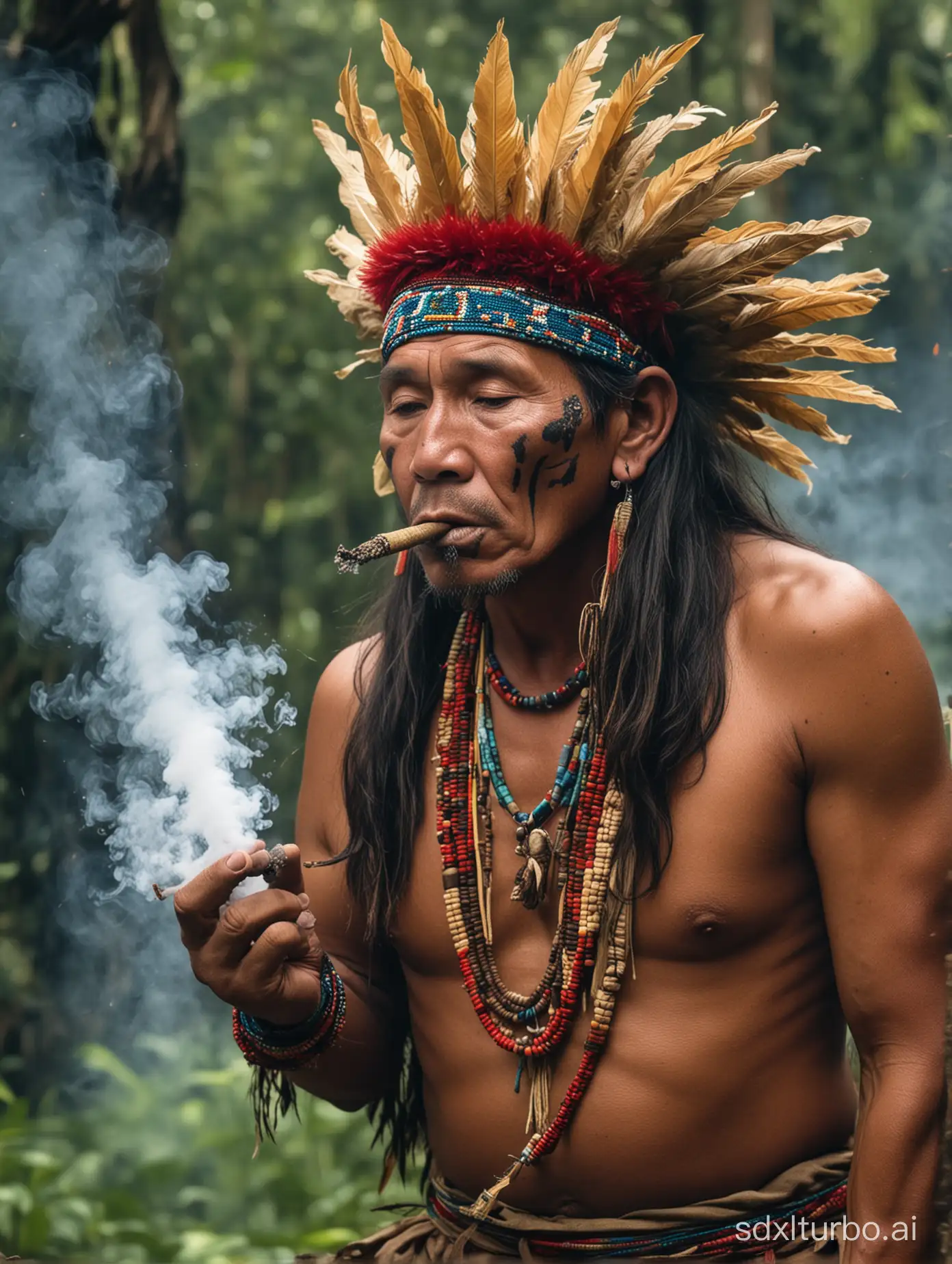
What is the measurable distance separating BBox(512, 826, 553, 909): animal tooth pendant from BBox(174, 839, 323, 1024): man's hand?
1.24 ft

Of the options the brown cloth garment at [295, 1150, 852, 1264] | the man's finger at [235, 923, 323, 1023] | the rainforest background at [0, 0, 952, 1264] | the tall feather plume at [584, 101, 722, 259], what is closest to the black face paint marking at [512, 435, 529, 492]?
the tall feather plume at [584, 101, 722, 259]

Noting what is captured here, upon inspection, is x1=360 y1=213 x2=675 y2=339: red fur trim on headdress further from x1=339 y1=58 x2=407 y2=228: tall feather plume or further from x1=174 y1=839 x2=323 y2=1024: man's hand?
x1=174 y1=839 x2=323 y2=1024: man's hand

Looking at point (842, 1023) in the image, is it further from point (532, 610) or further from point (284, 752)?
point (284, 752)

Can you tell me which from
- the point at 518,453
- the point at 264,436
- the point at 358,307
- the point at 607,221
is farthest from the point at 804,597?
the point at 264,436

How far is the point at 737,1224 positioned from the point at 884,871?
631 mm

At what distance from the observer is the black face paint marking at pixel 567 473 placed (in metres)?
2.55

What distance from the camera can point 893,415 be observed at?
521cm

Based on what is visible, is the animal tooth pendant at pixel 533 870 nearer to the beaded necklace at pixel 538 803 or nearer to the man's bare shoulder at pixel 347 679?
the beaded necklace at pixel 538 803

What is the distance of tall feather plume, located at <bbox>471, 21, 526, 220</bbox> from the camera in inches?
99.2

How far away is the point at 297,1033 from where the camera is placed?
2.50m

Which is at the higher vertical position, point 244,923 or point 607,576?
point 607,576

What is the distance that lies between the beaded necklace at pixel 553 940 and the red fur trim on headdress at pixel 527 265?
0.73 metres

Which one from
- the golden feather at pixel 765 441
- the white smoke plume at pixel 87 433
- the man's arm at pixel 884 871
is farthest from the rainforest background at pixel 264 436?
the man's arm at pixel 884 871

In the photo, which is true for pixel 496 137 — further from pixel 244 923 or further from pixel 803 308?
pixel 244 923
